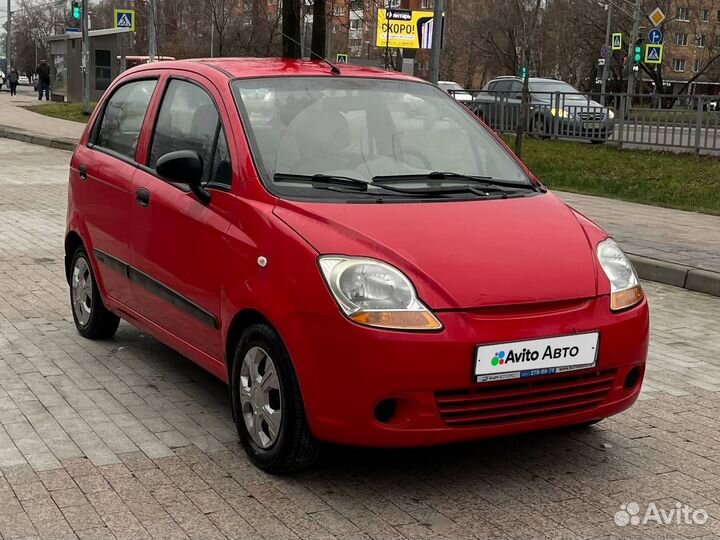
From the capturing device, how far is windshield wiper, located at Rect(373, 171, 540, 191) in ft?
15.0

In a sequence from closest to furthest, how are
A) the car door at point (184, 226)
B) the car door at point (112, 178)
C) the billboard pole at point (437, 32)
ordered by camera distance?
the car door at point (184, 226), the car door at point (112, 178), the billboard pole at point (437, 32)

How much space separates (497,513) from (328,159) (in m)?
1.72

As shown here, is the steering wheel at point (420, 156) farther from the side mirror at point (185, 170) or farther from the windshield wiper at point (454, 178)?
the side mirror at point (185, 170)

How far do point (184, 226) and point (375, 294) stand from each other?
132 cm

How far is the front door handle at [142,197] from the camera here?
16.9ft

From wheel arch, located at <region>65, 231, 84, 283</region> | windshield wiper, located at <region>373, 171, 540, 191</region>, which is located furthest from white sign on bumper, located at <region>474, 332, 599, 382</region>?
wheel arch, located at <region>65, 231, 84, 283</region>

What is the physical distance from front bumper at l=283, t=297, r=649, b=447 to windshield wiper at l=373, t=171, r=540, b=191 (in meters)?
0.95

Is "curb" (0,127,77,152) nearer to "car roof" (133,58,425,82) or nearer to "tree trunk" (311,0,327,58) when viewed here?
"tree trunk" (311,0,327,58)

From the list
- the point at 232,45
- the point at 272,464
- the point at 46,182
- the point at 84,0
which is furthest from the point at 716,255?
the point at 232,45

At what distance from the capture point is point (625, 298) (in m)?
4.17

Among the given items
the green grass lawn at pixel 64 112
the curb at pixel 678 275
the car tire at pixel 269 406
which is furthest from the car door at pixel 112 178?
the green grass lawn at pixel 64 112

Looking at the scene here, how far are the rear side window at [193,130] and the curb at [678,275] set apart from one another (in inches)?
191

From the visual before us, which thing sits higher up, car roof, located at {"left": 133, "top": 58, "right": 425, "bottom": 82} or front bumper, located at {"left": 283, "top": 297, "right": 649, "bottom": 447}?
car roof, located at {"left": 133, "top": 58, "right": 425, "bottom": 82}

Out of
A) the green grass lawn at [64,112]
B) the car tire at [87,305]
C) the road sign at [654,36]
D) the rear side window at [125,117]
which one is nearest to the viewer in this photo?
the rear side window at [125,117]
